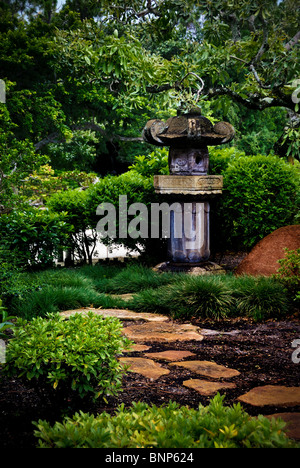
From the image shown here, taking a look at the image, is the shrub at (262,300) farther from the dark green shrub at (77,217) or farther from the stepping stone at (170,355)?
the dark green shrub at (77,217)

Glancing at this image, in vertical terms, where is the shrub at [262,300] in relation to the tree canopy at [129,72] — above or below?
below

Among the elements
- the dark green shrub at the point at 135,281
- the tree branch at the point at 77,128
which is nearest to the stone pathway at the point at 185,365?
the dark green shrub at the point at 135,281

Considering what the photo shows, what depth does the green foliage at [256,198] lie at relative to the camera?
807 centimetres

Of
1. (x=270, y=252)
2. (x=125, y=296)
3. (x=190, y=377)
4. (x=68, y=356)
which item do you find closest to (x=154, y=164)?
(x=270, y=252)

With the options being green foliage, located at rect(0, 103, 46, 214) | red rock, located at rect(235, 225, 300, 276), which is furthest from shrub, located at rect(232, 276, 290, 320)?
green foliage, located at rect(0, 103, 46, 214)

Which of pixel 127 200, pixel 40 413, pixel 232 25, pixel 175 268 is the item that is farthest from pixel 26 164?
pixel 40 413

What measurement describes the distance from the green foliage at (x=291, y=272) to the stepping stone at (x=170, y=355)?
6.25ft

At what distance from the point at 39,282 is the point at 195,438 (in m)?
4.29

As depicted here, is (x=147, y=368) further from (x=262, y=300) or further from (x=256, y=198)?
(x=256, y=198)

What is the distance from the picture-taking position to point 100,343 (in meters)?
2.90

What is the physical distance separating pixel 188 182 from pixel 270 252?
158cm

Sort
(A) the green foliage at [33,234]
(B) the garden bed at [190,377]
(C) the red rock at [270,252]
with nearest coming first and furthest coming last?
(B) the garden bed at [190,377] < (C) the red rock at [270,252] < (A) the green foliage at [33,234]

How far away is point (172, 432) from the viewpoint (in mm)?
1935

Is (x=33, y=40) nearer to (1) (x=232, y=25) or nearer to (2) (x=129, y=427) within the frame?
(1) (x=232, y=25)
